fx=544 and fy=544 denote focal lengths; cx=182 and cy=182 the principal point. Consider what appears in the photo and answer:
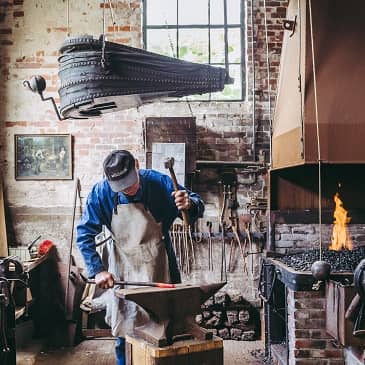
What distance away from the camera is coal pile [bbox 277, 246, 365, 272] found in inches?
Answer: 156

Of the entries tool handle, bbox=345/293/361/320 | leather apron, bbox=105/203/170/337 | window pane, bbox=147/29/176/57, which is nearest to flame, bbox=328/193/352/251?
tool handle, bbox=345/293/361/320

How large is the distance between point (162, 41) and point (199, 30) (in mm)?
440

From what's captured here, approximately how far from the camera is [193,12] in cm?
619

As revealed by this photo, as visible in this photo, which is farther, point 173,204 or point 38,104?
point 38,104

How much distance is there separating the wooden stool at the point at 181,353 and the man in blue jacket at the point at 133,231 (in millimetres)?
742

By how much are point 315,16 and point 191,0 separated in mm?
2287

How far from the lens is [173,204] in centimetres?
368

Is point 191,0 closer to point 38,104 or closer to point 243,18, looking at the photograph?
point 243,18

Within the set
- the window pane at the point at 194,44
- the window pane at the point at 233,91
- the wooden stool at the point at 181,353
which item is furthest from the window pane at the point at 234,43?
the wooden stool at the point at 181,353

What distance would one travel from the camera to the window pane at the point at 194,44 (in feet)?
20.3

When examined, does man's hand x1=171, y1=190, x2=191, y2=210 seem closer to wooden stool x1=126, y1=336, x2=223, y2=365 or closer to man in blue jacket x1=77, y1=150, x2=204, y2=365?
man in blue jacket x1=77, y1=150, x2=204, y2=365

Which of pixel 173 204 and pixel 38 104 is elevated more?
pixel 38 104

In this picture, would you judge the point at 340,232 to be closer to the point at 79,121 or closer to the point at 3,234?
the point at 79,121

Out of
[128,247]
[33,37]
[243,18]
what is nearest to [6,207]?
[33,37]
